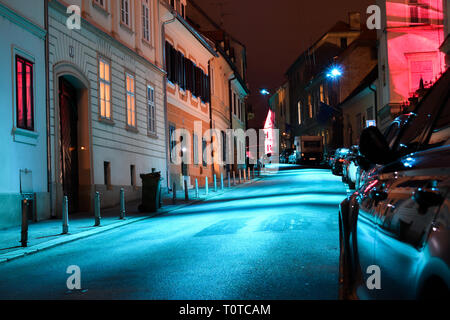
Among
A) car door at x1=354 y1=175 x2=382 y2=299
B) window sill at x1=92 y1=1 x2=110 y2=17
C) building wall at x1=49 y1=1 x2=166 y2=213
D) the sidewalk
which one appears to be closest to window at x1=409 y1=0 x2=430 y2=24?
building wall at x1=49 y1=1 x2=166 y2=213

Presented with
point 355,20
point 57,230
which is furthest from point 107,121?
point 355,20

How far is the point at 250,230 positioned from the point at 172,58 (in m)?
18.5

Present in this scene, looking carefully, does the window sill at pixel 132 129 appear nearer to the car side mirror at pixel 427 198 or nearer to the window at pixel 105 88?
the window at pixel 105 88

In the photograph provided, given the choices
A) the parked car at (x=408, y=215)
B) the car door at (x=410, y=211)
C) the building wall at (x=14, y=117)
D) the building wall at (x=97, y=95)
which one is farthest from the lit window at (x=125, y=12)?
the car door at (x=410, y=211)

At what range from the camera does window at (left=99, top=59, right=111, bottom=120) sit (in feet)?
60.8

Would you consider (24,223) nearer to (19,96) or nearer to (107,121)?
(19,96)

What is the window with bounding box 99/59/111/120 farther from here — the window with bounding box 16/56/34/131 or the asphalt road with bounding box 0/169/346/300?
the asphalt road with bounding box 0/169/346/300

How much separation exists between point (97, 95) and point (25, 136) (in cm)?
466

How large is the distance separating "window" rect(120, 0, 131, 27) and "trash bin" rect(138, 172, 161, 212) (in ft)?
24.5

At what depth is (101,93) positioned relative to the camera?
18531 mm

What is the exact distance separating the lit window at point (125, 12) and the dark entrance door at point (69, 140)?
505cm

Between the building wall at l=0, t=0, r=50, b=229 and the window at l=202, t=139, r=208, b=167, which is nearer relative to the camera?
the building wall at l=0, t=0, r=50, b=229

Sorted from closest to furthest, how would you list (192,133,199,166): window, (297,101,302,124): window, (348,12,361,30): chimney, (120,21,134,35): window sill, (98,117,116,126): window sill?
(98,117,116,126): window sill, (120,21,134,35): window sill, (192,133,199,166): window, (348,12,361,30): chimney, (297,101,302,124): window

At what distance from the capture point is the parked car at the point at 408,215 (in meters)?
1.83
